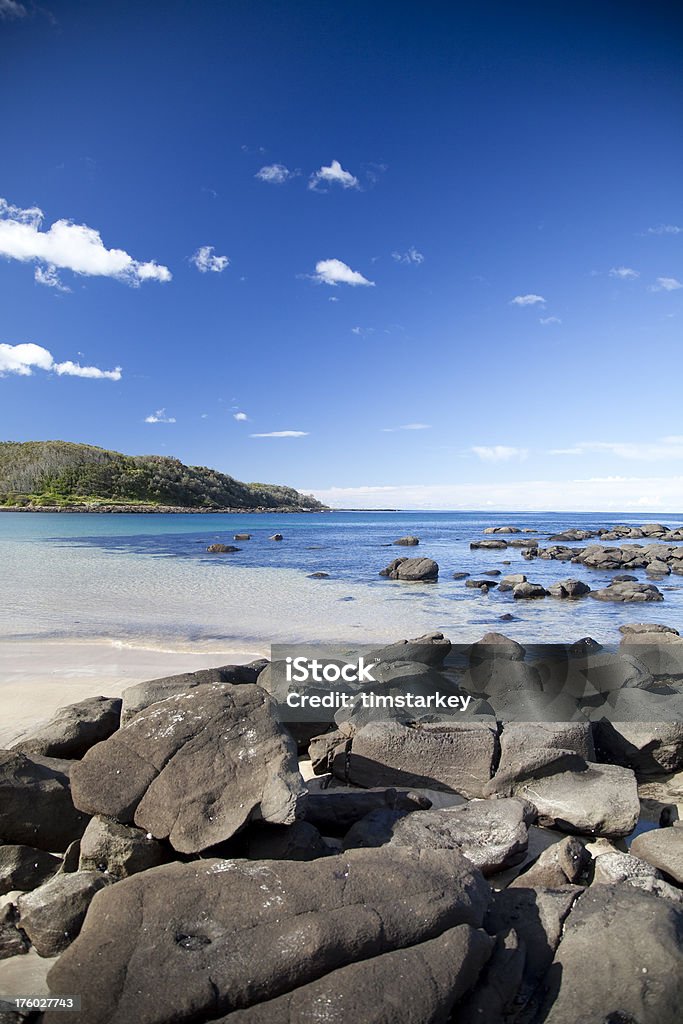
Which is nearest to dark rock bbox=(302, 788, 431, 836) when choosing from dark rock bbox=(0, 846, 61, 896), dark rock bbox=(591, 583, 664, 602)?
dark rock bbox=(0, 846, 61, 896)

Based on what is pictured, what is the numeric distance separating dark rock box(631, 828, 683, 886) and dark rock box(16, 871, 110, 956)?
420cm

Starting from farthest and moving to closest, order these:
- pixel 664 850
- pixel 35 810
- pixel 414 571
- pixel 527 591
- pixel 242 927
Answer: pixel 414 571, pixel 527 591, pixel 35 810, pixel 664 850, pixel 242 927

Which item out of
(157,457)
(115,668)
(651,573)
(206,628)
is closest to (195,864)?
(115,668)

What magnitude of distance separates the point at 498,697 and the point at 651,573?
27.0 meters

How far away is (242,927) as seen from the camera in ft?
10.7

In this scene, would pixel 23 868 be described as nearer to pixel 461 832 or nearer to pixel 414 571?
pixel 461 832

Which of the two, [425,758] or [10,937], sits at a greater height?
[425,758]

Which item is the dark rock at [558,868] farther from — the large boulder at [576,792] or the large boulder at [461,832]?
the large boulder at [576,792]

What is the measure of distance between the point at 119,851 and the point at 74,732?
256cm

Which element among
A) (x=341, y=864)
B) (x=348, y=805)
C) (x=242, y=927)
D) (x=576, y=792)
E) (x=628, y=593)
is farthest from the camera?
(x=628, y=593)

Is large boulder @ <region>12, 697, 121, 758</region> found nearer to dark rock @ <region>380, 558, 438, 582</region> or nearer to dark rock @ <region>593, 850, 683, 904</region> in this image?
dark rock @ <region>593, 850, 683, 904</region>

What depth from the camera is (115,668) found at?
11.0m

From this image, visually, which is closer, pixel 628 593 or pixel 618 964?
pixel 618 964

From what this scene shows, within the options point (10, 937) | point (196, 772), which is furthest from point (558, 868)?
point (10, 937)
